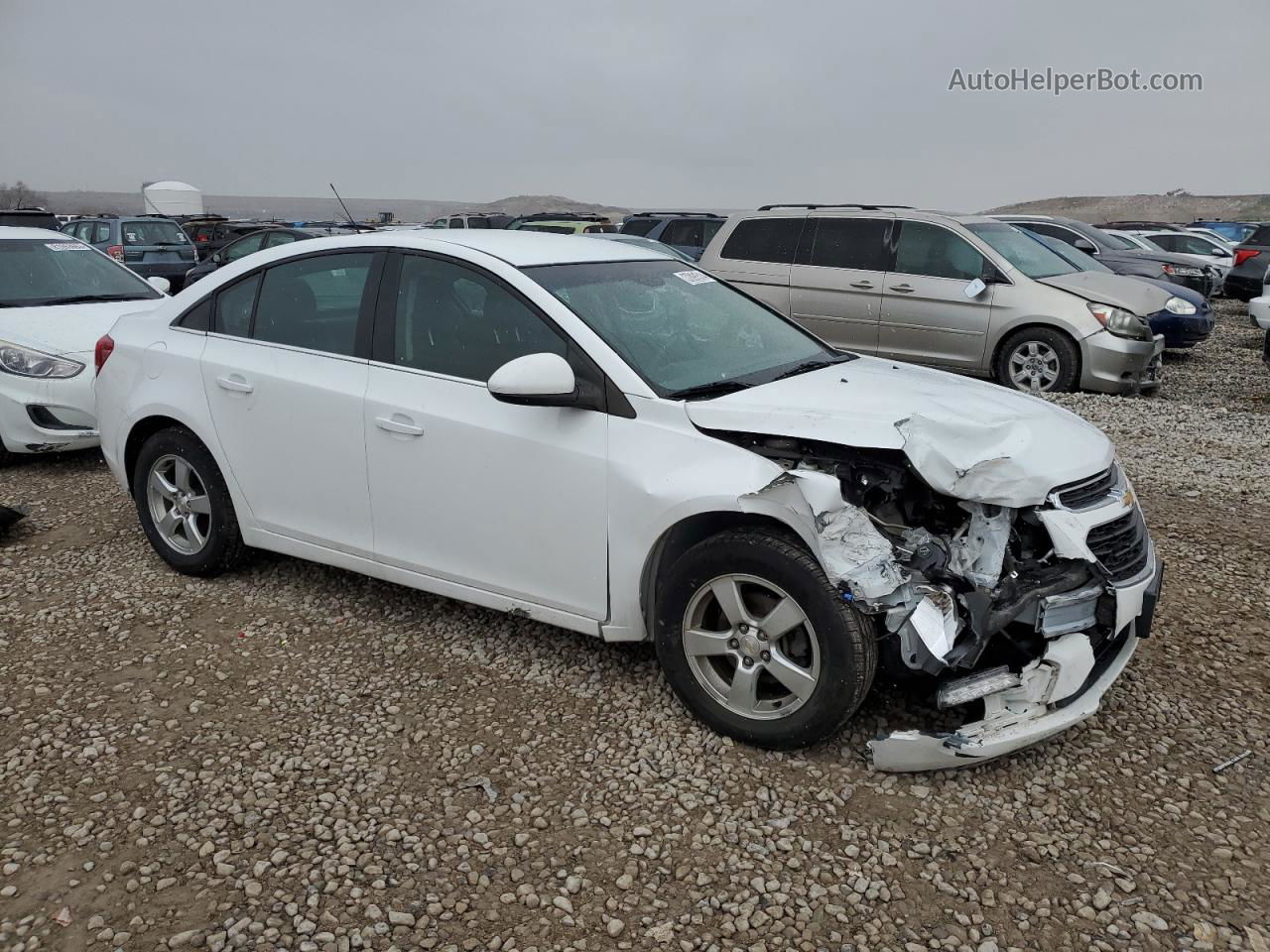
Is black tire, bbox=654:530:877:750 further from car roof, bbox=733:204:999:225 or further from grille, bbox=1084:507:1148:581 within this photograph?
car roof, bbox=733:204:999:225

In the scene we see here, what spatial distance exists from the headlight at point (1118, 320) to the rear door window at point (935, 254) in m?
1.14

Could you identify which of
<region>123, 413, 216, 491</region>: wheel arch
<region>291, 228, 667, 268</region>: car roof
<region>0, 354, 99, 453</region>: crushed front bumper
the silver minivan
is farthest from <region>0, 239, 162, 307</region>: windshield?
the silver minivan

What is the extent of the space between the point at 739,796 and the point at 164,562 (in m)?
3.46

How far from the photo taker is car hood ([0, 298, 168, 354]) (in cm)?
675

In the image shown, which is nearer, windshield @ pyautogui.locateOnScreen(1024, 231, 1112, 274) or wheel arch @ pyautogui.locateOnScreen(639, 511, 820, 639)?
wheel arch @ pyautogui.locateOnScreen(639, 511, 820, 639)

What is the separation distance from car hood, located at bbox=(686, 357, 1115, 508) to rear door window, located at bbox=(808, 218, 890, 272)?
6481 mm

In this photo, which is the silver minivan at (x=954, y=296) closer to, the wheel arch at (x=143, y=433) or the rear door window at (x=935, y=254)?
the rear door window at (x=935, y=254)

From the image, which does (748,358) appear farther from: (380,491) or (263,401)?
(263,401)

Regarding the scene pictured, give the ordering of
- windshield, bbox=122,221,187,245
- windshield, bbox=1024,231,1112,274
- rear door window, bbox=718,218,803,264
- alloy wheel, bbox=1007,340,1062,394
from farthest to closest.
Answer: windshield, bbox=122,221,187,245
windshield, bbox=1024,231,1112,274
rear door window, bbox=718,218,803,264
alloy wheel, bbox=1007,340,1062,394

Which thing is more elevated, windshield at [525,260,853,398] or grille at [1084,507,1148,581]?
windshield at [525,260,853,398]

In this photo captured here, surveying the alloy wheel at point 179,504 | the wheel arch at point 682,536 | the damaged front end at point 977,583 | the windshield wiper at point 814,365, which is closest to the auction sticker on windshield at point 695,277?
the windshield wiper at point 814,365

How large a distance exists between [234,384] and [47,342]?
337 cm

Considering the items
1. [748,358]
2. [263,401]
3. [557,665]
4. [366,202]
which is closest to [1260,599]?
[748,358]

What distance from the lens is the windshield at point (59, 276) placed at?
738cm
